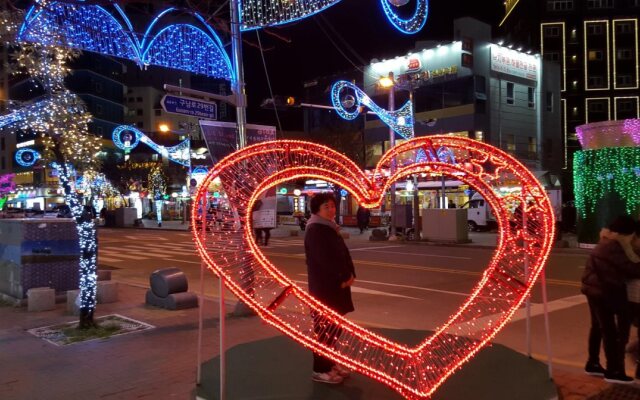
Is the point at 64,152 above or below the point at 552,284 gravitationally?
above

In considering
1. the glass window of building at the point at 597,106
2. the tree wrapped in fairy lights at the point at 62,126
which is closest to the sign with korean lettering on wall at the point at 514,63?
the glass window of building at the point at 597,106

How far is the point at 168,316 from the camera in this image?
349 inches

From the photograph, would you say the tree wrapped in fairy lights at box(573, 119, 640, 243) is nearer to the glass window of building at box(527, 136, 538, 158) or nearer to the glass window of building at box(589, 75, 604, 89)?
the glass window of building at box(527, 136, 538, 158)

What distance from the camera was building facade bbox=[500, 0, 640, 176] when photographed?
6856 cm

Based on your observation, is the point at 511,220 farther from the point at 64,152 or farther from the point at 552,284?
the point at 552,284

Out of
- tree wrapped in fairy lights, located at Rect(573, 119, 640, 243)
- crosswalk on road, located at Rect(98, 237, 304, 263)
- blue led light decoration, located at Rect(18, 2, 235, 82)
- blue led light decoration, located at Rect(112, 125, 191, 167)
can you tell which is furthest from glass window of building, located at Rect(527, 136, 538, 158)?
blue led light decoration, located at Rect(18, 2, 235, 82)

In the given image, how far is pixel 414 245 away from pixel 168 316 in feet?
52.7

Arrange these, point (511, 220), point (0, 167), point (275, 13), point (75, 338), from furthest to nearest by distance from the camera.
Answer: point (0, 167)
point (275, 13)
point (75, 338)
point (511, 220)

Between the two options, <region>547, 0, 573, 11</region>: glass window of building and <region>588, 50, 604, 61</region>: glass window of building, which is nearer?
<region>588, 50, 604, 61</region>: glass window of building

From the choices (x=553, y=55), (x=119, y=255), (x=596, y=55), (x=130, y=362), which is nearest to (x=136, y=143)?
(x=119, y=255)

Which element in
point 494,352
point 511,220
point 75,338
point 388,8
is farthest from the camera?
point 388,8

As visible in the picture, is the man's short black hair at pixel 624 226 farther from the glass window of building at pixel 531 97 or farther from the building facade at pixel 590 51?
the building facade at pixel 590 51

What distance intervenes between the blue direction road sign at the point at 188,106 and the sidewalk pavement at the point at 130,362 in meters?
3.37

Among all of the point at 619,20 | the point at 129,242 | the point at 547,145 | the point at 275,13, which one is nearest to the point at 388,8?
the point at 275,13
